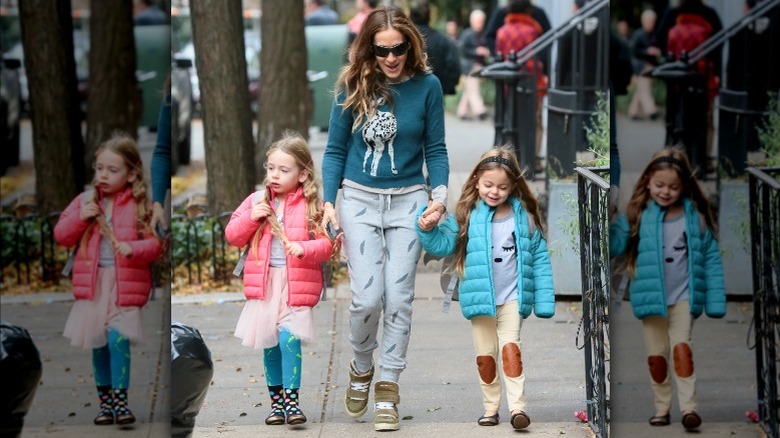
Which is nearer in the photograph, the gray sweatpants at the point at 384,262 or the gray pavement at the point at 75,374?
the gray pavement at the point at 75,374

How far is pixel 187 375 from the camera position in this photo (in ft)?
14.4

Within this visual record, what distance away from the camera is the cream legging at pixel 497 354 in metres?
4.45

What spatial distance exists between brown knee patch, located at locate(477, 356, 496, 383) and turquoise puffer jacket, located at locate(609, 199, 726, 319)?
0.67 m

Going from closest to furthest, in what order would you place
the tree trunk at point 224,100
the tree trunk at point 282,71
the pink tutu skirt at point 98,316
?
the pink tutu skirt at point 98,316
the tree trunk at point 224,100
the tree trunk at point 282,71

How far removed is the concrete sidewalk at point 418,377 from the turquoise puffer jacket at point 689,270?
25.6 inches

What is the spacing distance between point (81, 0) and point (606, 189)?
1690 mm

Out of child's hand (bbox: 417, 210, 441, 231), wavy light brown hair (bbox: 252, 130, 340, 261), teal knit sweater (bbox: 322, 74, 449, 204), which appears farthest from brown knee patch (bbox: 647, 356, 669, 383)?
wavy light brown hair (bbox: 252, 130, 340, 261)

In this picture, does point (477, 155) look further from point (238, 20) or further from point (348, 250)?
point (238, 20)

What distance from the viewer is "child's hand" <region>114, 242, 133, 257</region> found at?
417cm

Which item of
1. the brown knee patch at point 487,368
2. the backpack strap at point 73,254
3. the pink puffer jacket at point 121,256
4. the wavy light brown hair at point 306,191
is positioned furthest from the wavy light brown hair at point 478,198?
the backpack strap at point 73,254

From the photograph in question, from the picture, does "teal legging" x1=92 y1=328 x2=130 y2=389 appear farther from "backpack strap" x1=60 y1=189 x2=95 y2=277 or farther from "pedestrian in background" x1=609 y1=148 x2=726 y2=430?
"pedestrian in background" x1=609 y1=148 x2=726 y2=430

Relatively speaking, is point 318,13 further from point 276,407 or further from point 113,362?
point 113,362

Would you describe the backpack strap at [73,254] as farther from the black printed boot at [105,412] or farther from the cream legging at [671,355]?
the cream legging at [671,355]

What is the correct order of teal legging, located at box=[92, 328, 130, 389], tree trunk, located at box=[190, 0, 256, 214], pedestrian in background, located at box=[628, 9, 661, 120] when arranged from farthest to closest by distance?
1. tree trunk, located at box=[190, 0, 256, 214]
2. teal legging, located at box=[92, 328, 130, 389]
3. pedestrian in background, located at box=[628, 9, 661, 120]
